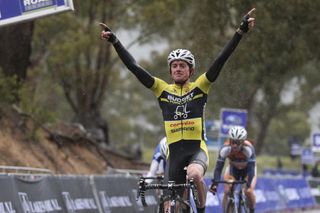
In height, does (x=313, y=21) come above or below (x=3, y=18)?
above

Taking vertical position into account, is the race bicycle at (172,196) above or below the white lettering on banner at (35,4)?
below

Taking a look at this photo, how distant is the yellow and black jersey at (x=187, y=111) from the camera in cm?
988

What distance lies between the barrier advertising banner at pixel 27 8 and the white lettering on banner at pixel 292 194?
50.2 feet

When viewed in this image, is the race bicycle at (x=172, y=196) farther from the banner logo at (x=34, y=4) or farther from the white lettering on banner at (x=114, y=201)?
the white lettering on banner at (x=114, y=201)

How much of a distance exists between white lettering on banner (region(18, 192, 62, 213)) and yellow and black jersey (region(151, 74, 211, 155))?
4002 millimetres

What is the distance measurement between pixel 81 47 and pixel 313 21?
14274 mm

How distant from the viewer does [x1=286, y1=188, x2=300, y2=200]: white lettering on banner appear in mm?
26477

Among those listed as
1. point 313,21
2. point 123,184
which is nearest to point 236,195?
point 123,184

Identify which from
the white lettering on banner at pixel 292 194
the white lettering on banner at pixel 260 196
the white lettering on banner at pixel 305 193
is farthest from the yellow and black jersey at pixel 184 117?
the white lettering on banner at pixel 305 193

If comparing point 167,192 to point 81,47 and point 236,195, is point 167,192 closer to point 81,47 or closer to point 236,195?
point 236,195

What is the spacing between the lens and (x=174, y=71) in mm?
9852

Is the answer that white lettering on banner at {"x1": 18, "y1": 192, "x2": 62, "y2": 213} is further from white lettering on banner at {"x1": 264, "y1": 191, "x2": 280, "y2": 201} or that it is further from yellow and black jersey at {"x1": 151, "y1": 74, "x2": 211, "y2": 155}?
white lettering on banner at {"x1": 264, "y1": 191, "x2": 280, "y2": 201}

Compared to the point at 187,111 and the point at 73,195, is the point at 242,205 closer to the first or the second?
the point at 73,195

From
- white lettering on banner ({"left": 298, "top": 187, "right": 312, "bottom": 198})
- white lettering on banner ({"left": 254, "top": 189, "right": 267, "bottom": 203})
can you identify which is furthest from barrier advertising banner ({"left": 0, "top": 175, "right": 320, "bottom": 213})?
white lettering on banner ({"left": 298, "top": 187, "right": 312, "bottom": 198})
